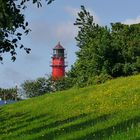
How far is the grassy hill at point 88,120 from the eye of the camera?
16.5m

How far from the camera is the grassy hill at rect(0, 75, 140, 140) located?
54.3 feet

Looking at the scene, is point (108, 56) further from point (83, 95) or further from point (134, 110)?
point (134, 110)

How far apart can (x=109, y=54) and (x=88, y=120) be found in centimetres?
4912

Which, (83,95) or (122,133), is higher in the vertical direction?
(83,95)

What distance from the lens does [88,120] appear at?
22578mm

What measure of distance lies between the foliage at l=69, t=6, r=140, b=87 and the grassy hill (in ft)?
97.7

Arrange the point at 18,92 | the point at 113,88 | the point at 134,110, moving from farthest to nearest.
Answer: the point at 18,92, the point at 113,88, the point at 134,110

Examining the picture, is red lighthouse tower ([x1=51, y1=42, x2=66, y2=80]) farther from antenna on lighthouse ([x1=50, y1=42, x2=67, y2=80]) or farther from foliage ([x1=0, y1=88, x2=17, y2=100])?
foliage ([x1=0, y1=88, x2=17, y2=100])

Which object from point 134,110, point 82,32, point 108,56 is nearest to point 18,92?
point 82,32

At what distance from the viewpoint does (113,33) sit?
80.3m

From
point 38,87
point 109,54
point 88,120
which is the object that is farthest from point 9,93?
point 88,120

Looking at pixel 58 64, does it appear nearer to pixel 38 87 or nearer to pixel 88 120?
pixel 38 87

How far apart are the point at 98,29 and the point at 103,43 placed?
1295 cm

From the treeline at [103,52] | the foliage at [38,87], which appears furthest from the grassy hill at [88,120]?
the foliage at [38,87]
